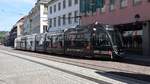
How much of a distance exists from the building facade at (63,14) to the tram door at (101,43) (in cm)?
2368

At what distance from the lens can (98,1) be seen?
42.4 m

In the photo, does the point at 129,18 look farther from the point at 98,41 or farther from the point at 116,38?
the point at 98,41

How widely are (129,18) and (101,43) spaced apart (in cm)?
1064

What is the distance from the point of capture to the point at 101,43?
26.0m

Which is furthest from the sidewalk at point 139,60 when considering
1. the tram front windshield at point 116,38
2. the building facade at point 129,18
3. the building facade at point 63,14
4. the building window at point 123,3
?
the building facade at point 63,14

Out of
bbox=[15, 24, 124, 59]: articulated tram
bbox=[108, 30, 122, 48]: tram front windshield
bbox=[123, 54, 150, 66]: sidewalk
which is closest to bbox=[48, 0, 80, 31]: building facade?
bbox=[15, 24, 124, 59]: articulated tram

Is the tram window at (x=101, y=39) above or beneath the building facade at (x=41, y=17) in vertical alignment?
beneath

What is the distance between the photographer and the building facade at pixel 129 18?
33.4 meters

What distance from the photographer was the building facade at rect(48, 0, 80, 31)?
170 ft

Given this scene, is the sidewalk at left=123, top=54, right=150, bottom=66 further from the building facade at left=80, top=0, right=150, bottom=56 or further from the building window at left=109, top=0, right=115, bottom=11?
the building window at left=109, top=0, right=115, bottom=11

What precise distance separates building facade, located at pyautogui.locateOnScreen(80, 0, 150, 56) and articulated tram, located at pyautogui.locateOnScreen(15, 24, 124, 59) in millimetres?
7057

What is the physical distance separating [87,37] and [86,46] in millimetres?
750

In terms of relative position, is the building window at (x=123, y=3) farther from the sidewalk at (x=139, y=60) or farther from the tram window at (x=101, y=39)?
the tram window at (x=101, y=39)

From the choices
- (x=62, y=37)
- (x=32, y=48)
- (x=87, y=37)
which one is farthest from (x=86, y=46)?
(x=32, y=48)
